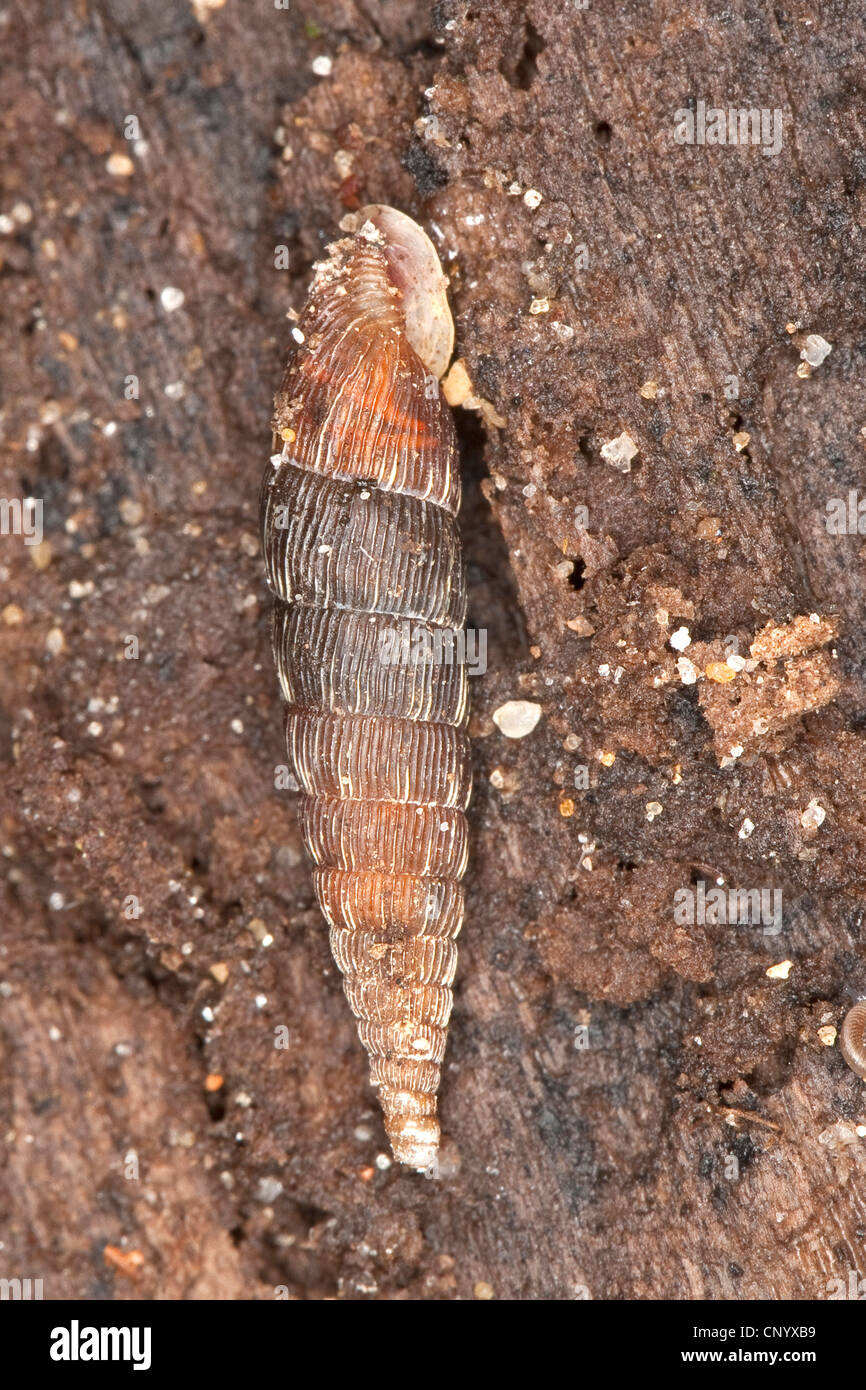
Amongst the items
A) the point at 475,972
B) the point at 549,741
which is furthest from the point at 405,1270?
the point at 549,741

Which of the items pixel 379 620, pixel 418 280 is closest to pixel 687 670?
pixel 379 620

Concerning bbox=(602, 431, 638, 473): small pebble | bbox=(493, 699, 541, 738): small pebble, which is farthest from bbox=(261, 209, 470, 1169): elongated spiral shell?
bbox=(602, 431, 638, 473): small pebble

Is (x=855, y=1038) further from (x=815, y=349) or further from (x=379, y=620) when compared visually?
(x=815, y=349)

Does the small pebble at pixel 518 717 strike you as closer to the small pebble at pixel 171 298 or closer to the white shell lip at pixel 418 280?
the white shell lip at pixel 418 280

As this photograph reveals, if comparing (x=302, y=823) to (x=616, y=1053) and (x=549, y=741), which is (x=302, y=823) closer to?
(x=549, y=741)

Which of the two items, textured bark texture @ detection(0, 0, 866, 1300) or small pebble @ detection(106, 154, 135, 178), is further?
small pebble @ detection(106, 154, 135, 178)

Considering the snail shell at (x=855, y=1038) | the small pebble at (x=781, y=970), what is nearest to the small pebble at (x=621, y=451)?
the small pebble at (x=781, y=970)

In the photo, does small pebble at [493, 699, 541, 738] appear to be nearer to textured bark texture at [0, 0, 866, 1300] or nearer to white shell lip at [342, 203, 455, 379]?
textured bark texture at [0, 0, 866, 1300]
